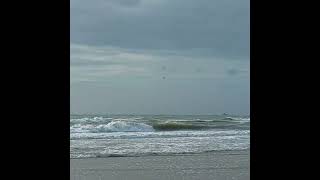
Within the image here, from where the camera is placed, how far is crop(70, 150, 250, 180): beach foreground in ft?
23.3

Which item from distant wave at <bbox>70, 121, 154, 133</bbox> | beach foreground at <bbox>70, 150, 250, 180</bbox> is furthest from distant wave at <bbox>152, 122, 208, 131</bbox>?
beach foreground at <bbox>70, 150, 250, 180</bbox>

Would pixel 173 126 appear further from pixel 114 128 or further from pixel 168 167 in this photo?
pixel 168 167

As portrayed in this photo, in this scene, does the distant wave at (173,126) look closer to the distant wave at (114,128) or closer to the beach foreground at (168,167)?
the distant wave at (114,128)

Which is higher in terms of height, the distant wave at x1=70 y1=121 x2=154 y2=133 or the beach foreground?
the distant wave at x1=70 y1=121 x2=154 y2=133

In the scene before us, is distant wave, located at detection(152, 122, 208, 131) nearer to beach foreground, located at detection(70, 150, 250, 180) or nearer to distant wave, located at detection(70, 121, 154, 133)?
distant wave, located at detection(70, 121, 154, 133)

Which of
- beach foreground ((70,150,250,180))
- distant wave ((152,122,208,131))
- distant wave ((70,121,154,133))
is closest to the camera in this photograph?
beach foreground ((70,150,250,180))

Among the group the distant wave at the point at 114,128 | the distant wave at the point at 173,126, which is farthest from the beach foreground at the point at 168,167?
the distant wave at the point at 173,126

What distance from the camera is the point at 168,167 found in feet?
26.4

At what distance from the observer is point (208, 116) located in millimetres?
25484

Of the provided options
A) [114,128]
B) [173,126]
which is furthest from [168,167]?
[173,126]

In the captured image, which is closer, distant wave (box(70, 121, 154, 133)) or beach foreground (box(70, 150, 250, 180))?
beach foreground (box(70, 150, 250, 180))
